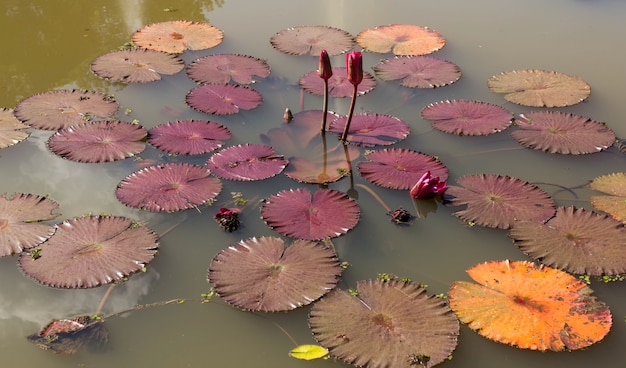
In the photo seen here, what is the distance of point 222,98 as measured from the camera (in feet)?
17.0

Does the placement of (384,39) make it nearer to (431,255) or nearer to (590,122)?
(590,122)

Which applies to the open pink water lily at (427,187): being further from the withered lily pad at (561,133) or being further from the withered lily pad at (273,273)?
the withered lily pad at (561,133)

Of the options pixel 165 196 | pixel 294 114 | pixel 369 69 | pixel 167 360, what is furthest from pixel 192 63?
pixel 167 360

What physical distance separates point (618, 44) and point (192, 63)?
4.16m

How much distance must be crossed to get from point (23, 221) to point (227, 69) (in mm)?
2312

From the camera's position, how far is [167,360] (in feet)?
10.4

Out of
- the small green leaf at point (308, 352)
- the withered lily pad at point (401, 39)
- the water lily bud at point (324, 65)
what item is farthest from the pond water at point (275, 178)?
the water lily bud at point (324, 65)

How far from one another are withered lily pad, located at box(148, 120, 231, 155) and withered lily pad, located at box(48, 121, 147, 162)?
124mm

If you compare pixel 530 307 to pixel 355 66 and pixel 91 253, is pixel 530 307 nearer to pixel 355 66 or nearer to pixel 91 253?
pixel 355 66

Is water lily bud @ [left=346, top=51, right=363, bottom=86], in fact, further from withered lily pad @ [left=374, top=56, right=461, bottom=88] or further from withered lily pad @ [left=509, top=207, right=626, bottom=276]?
withered lily pad @ [left=509, top=207, right=626, bottom=276]

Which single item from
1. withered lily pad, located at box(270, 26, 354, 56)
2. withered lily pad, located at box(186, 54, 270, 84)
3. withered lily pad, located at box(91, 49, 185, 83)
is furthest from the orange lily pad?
withered lily pad, located at box(91, 49, 185, 83)

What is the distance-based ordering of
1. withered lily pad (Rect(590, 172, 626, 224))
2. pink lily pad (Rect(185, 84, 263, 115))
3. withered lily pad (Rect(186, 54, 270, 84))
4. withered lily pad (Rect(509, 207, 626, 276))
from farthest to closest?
A: withered lily pad (Rect(186, 54, 270, 84)) → pink lily pad (Rect(185, 84, 263, 115)) → withered lily pad (Rect(590, 172, 626, 224)) → withered lily pad (Rect(509, 207, 626, 276))

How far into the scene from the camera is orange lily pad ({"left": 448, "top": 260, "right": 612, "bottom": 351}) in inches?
128

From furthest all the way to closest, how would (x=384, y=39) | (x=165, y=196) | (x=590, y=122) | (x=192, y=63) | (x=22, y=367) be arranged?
(x=384, y=39), (x=192, y=63), (x=590, y=122), (x=165, y=196), (x=22, y=367)
